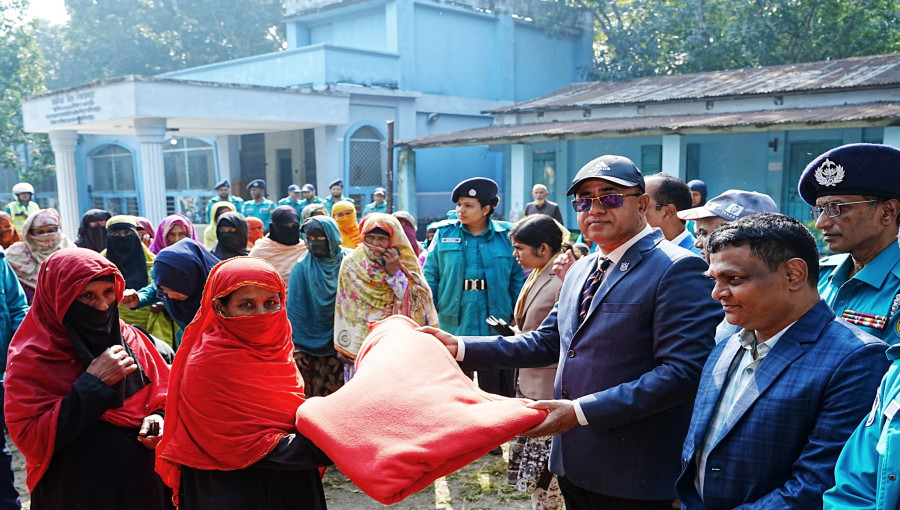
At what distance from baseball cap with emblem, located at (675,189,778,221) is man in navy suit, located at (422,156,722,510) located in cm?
122

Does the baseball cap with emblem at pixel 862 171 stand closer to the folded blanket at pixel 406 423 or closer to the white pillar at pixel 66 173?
the folded blanket at pixel 406 423

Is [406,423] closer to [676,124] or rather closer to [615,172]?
[615,172]

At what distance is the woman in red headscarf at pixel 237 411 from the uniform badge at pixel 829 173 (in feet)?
6.64

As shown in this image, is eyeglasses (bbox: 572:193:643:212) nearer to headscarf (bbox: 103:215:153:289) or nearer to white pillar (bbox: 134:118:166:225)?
headscarf (bbox: 103:215:153:289)

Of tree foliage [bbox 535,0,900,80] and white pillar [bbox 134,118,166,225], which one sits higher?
tree foliage [bbox 535,0,900,80]

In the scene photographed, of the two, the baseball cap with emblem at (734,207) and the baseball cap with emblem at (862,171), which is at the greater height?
the baseball cap with emblem at (862,171)

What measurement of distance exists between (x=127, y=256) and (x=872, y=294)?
5241mm

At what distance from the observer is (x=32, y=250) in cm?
537

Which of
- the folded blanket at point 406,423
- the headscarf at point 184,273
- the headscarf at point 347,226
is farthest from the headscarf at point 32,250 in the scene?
the folded blanket at point 406,423

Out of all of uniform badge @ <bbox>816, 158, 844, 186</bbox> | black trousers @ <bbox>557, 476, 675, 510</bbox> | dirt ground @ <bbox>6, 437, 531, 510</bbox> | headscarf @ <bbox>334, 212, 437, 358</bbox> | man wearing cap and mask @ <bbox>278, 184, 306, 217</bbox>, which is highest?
uniform badge @ <bbox>816, 158, 844, 186</bbox>

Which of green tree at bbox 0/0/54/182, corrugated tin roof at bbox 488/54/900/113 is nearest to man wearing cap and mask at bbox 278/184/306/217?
corrugated tin roof at bbox 488/54/900/113

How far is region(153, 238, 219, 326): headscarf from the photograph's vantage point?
4.35 m

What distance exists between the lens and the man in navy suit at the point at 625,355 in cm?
225

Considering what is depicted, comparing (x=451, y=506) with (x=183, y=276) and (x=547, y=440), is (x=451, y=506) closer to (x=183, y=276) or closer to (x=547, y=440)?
(x=547, y=440)
